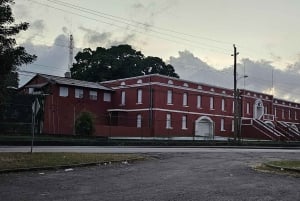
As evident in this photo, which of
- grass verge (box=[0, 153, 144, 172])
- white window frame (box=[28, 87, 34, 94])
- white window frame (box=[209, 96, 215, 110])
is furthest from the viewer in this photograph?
white window frame (box=[209, 96, 215, 110])

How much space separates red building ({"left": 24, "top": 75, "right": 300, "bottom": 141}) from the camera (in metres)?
57.0

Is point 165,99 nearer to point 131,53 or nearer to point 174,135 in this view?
point 174,135

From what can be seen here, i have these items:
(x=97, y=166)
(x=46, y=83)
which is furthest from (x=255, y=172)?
(x=46, y=83)

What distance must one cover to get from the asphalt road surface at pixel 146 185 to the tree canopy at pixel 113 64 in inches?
2493

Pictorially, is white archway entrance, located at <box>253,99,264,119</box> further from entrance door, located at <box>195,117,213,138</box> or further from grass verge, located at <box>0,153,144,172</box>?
grass verge, located at <box>0,153,144,172</box>

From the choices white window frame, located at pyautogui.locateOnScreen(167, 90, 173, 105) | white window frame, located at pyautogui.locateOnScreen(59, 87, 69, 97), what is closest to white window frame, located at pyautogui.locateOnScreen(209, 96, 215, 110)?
white window frame, located at pyautogui.locateOnScreen(167, 90, 173, 105)

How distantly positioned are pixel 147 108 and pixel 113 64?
20.8 metres

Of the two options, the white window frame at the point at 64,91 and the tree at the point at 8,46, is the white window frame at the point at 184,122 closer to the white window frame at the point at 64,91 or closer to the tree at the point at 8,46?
the white window frame at the point at 64,91

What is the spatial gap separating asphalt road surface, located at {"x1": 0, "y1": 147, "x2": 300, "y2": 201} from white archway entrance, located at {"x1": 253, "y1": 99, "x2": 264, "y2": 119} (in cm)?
6538

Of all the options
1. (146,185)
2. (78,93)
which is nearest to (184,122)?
(78,93)

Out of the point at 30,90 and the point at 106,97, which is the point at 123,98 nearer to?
the point at 106,97

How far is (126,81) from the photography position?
65.1 metres

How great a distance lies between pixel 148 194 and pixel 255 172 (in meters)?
7.45

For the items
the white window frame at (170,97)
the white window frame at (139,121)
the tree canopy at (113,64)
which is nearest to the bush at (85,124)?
the white window frame at (139,121)
